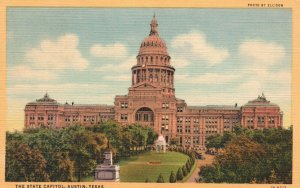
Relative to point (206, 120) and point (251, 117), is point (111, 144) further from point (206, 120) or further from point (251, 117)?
point (206, 120)

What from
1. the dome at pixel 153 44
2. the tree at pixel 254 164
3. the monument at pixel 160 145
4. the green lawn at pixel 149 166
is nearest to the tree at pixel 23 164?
the green lawn at pixel 149 166

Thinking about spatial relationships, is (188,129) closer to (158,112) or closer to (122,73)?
(158,112)

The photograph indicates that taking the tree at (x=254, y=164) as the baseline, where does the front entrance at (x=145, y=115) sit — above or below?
above

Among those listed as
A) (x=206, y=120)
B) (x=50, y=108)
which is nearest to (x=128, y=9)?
(x=50, y=108)

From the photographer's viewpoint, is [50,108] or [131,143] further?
[50,108]

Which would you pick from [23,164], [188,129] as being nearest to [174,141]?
[188,129]

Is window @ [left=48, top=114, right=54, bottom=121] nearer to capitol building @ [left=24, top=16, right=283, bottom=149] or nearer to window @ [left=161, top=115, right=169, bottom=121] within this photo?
capitol building @ [left=24, top=16, right=283, bottom=149]

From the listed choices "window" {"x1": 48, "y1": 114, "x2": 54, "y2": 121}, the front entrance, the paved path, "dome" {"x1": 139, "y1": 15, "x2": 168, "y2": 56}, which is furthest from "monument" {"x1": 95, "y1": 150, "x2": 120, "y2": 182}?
the front entrance

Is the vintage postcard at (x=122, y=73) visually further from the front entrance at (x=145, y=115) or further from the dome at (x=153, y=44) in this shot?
the front entrance at (x=145, y=115)
